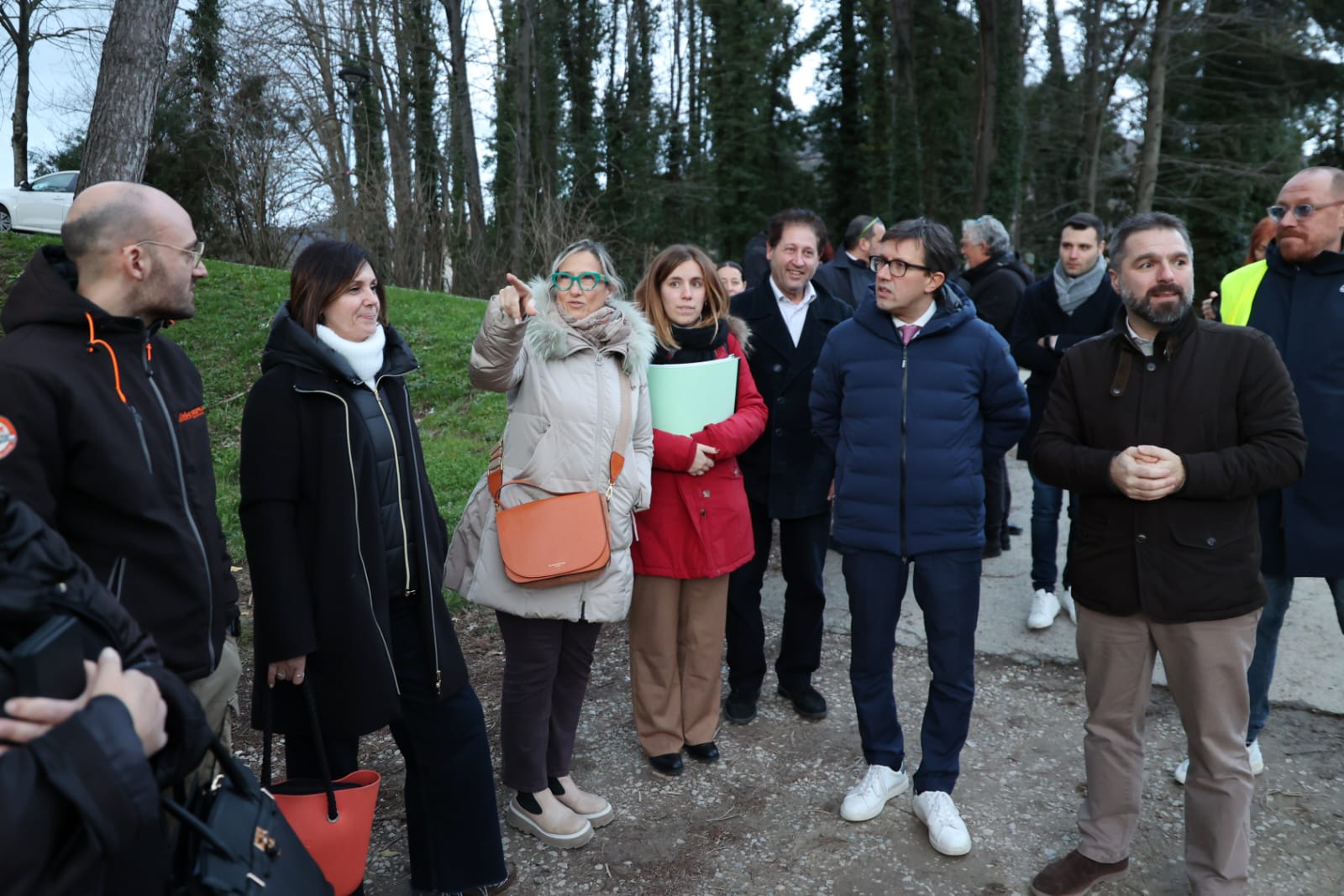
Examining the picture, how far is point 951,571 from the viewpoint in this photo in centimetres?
350

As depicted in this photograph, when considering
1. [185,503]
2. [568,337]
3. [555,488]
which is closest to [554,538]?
[555,488]

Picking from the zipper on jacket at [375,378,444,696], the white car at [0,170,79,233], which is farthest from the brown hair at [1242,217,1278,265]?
the white car at [0,170,79,233]

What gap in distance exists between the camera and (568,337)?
3.44 m

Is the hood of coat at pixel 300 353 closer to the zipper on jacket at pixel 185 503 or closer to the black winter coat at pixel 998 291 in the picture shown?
the zipper on jacket at pixel 185 503

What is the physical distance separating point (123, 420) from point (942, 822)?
9.26 feet

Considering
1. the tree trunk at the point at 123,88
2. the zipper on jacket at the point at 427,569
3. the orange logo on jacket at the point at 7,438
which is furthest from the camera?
the tree trunk at the point at 123,88

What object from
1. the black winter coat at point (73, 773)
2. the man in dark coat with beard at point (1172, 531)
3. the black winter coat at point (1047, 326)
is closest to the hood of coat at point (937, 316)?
the man in dark coat with beard at point (1172, 531)

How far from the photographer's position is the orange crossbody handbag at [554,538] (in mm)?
3312

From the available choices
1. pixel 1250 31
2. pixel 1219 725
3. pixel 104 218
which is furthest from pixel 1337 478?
pixel 1250 31

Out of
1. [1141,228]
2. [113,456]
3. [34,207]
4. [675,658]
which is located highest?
[34,207]

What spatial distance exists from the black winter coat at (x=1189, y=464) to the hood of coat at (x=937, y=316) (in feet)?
1.88

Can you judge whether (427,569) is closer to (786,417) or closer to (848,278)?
(786,417)

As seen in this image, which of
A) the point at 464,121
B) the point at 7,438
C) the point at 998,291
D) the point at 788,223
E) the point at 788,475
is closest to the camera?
the point at 7,438

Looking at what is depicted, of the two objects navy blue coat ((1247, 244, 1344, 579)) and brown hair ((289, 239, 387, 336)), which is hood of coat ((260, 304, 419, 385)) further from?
navy blue coat ((1247, 244, 1344, 579))
